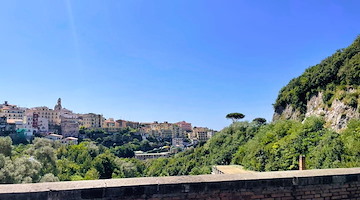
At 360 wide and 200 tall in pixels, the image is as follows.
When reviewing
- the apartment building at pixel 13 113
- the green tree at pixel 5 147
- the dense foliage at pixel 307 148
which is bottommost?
the green tree at pixel 5 147

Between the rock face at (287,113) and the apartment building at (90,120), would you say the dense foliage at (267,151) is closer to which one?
the rock face at (287,113)


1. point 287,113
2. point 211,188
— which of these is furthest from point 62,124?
point 211,188

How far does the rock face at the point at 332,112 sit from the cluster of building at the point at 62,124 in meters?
73.1

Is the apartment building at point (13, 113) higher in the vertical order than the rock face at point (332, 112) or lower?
higher

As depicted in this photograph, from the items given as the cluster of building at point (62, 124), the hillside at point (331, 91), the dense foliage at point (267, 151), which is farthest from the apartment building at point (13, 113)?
the hillside at point (331, 91)

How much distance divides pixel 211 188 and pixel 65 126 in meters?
96.9

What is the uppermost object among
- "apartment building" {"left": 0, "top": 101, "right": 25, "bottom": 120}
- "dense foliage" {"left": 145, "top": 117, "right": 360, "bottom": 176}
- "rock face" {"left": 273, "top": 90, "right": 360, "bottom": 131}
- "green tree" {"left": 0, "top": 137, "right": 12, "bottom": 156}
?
"apartment building" {"left": 0, "top": 101, "right": 25, "bottom": 120}

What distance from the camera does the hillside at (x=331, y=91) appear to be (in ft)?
56.0

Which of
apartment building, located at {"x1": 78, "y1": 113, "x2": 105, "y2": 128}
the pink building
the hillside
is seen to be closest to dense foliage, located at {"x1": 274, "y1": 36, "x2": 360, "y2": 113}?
the hillside

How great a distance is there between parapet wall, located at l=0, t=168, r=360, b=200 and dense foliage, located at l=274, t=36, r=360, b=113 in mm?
15768

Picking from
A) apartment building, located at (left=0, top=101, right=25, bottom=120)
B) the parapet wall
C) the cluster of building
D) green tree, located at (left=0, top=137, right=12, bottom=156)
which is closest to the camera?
the parapet wall

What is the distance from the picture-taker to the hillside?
17.1 metres

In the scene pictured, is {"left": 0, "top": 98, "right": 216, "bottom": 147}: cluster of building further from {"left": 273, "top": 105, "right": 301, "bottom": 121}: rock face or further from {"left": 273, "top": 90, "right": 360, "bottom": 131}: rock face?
{"left": 273, "top": 90, "right": 360, "bottom": 131}: rock face

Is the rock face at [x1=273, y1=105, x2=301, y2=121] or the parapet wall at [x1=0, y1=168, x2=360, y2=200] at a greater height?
the rock face at [x1=273, y1=105, x2=301, y2=121]
